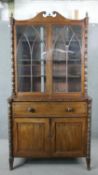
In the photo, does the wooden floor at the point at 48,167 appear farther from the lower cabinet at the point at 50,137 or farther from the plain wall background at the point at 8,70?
the plain wall background at the point at 8,70

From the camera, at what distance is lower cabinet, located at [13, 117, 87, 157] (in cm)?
297

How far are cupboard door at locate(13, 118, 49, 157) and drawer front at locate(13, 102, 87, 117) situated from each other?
95mm

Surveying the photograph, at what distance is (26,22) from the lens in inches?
116

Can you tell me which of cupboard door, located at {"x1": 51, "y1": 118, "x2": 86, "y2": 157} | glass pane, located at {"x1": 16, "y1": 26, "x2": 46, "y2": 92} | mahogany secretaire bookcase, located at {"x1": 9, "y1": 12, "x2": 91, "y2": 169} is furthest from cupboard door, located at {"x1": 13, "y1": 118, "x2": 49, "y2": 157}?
glass pane, located at {"x1": 16, "y1": 26, "x2": 46, "y2": 92}

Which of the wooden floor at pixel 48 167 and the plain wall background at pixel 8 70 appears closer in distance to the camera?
the wooden floor at pixel 48 167

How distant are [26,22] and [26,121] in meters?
1.15

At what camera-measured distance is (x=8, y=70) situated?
396 cm

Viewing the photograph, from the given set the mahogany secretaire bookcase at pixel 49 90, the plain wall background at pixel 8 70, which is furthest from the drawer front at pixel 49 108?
the plain wall background at pixel 8 70

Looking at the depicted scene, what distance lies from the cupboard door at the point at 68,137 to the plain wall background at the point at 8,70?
1110 millimetres

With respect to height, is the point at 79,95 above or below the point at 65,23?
below

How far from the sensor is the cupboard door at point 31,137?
297 centimetres

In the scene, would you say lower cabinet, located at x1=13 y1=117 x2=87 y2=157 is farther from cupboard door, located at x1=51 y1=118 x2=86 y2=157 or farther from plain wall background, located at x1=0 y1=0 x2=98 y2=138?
plain wall background, located at x1=0 y1=0 x2=98 y2=138

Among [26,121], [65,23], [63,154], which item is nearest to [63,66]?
[65,23]

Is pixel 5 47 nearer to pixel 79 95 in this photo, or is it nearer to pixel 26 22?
pixel 26 22
